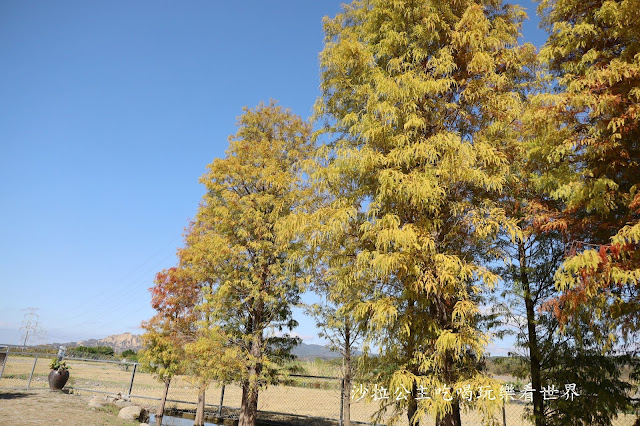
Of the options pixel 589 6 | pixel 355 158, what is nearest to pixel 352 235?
pixel 355 158

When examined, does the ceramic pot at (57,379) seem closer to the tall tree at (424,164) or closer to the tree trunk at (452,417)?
the tall tree at (424,164)

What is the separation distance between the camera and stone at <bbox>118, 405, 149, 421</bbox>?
1024cm

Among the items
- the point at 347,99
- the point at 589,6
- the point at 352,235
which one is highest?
the point at 589,6

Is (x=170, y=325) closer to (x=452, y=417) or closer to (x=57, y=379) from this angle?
(x=57, y=379)

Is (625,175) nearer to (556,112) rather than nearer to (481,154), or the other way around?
(556,112)

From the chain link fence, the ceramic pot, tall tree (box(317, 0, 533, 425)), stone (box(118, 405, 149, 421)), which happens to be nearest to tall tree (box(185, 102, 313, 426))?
the chain link fence

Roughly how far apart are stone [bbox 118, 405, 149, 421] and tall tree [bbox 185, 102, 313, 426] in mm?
3748

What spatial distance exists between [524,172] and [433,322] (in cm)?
329

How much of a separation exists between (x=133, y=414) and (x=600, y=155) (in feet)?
41.4

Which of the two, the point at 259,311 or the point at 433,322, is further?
the point at 259,311

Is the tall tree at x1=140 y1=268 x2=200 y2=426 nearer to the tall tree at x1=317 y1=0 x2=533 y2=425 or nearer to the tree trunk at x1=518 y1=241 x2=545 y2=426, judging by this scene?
the tall tree at x1=317 y1=0 x2=533 y2=425

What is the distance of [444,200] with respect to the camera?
597 cm

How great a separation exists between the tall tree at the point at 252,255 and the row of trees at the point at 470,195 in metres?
0.44

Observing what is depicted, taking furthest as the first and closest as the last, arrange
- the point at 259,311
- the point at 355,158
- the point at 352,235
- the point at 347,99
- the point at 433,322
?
1. the point at 259,311
2. the point at 347,99
3. the point at 352,235
4. the point at 355,158
5. the point at 433,322
